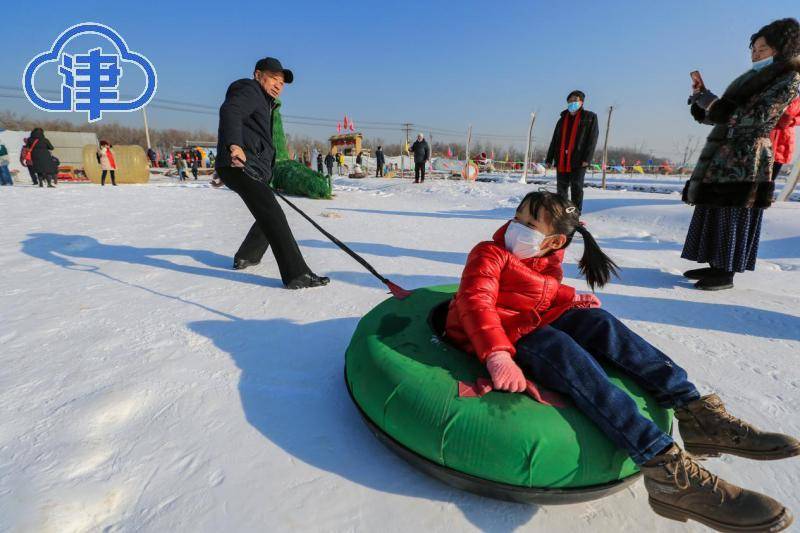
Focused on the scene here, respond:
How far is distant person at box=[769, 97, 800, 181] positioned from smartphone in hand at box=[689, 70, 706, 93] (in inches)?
25.3

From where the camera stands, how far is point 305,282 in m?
3.56

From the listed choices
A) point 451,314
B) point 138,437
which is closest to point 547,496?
point 451,314

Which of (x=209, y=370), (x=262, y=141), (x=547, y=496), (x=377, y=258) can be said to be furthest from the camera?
(x=377, y=258)

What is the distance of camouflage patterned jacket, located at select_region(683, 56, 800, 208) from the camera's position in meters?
3.05

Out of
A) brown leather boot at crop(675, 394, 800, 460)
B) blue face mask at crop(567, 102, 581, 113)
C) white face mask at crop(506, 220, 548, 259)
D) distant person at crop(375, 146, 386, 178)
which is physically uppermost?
distant person at crop(375, 146, 386, 178)

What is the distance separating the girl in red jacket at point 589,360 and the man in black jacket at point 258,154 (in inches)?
79.0

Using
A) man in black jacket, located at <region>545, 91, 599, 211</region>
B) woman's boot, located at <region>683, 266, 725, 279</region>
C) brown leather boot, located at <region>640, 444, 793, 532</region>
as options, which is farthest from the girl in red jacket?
man in black jacket, located at <region>545, 91, 599, 211</region>

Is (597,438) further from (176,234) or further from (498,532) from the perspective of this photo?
(176,234)

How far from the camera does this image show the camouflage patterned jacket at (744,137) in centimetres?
305

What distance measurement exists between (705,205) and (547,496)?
11.3 feet

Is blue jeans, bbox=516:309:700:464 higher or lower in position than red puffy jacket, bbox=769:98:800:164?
lower

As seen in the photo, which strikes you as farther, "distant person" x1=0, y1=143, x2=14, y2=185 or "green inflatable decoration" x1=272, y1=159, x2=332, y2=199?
"distant person" x1=0, y1=143, x2=14, y2=185

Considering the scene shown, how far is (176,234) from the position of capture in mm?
5930

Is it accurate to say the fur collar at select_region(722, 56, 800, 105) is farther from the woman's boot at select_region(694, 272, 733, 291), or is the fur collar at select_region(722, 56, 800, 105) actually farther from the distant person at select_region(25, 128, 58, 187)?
the distant person at select_region(25, 128, 58, 187)
